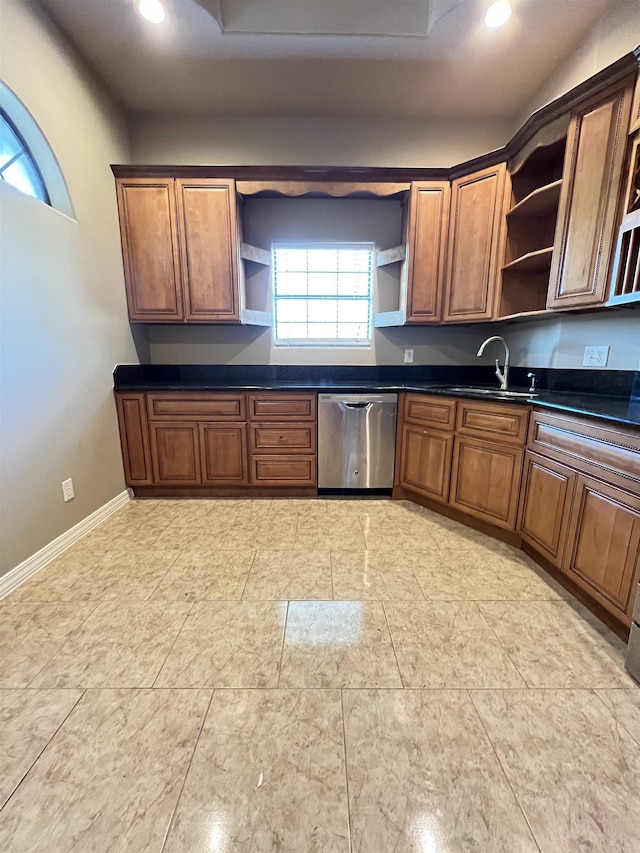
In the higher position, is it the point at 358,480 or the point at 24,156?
the point at 24,156

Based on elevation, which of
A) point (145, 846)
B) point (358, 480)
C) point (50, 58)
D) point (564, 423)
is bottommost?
point (145, 846)

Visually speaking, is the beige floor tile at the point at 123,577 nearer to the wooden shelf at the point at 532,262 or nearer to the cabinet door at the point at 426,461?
the cabinet door at the point at 426,461

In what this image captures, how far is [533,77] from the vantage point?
8.05 ft

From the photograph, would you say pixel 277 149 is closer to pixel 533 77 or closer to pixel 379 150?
pixel 379 150

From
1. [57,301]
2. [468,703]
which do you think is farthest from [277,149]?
[468,703]

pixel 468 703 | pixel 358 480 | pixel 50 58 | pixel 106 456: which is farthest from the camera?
pixel 358 480

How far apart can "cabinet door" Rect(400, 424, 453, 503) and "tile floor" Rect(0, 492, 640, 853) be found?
64 cm

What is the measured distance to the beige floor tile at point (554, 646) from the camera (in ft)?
4.24

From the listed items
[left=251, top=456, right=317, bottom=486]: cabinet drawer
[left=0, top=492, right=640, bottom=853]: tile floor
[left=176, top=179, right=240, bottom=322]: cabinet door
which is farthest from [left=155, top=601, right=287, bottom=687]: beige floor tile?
[left=176, top=179, right=240, bottom=322]: cabinet door

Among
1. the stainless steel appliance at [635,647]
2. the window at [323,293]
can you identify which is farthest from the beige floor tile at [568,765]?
the window at [323,293]

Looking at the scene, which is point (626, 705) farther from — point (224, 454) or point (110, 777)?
point (224, 454)

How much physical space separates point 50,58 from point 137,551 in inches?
114

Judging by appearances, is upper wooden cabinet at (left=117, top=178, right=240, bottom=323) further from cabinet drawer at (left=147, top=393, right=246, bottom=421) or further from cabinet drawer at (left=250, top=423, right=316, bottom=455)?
cabinet drawer at (left=250, top=423, right=316, bottom=455)

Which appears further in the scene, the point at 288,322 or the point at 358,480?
the point at 288,322
